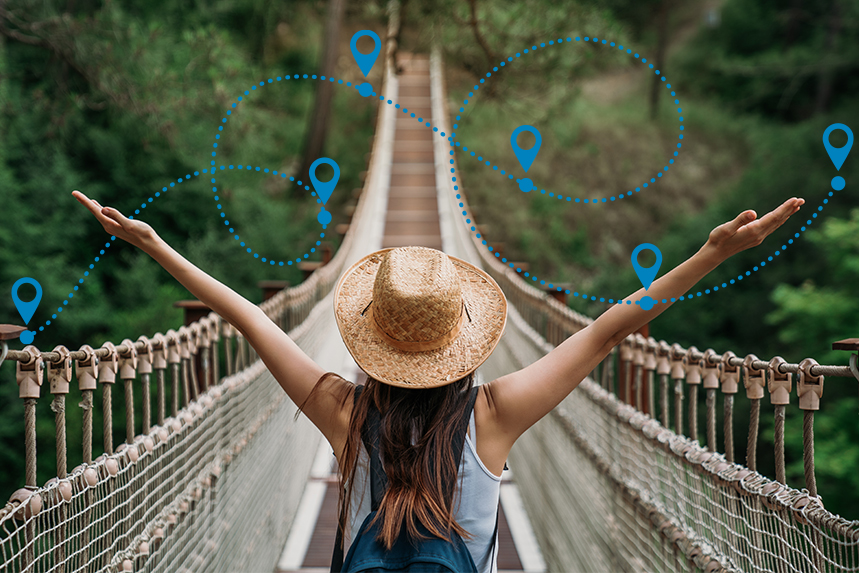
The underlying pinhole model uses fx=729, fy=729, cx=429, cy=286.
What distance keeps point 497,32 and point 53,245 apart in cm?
592

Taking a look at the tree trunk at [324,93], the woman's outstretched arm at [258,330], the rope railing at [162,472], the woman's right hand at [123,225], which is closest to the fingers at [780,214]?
the woman's outstretched arm at [258,330]

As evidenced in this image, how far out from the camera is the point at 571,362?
978 millimetres

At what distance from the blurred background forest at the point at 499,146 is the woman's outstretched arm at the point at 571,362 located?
16.5ft

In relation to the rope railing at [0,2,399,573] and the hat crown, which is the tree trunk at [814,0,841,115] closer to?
the rope railing at [0,2,399,573]

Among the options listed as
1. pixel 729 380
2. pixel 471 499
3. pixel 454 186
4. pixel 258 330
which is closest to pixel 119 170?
pixel 454 186

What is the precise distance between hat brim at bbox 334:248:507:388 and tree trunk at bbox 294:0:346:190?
12.1 m

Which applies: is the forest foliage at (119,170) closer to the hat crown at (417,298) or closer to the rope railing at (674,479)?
the rope railing at (674,479)

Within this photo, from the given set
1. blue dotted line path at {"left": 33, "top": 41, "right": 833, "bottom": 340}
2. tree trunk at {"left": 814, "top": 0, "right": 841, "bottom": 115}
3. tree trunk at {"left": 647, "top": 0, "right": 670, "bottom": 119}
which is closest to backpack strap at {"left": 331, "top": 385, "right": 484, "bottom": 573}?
blue dotted line path at {"left": 33, "top": 41, "right": 833, "bottom": 340}

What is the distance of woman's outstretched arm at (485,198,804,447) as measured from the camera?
3.15ft

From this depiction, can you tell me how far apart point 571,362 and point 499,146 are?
14.5m

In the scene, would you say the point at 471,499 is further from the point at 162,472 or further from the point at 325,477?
the point at 325,477

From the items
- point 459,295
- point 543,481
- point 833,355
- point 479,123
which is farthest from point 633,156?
point 459,295

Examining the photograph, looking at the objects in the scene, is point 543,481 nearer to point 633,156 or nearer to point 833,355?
point 833,355

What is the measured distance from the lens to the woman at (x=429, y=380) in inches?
37.0
